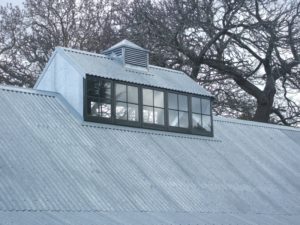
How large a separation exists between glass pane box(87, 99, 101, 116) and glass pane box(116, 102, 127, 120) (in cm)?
75

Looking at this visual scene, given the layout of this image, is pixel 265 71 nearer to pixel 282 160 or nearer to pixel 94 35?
pixel 94 35

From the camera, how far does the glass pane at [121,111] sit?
2189 centimetres

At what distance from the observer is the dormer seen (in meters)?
21.5

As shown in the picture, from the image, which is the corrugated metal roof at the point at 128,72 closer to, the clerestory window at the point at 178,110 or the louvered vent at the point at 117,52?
the clerestory window at the point at 178,110

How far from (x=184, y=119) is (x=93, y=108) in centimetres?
424

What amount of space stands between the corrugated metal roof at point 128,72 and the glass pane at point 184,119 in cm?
85

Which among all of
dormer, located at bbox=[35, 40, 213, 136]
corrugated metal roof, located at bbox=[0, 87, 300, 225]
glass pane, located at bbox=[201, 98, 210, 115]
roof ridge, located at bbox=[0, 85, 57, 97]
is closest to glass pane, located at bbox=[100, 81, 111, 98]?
dormer, located at bbox=[35, 40, 213, 136]

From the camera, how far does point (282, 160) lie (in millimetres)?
26703

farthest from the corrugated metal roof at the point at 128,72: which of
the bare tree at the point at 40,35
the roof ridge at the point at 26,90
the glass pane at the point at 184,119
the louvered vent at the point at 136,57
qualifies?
the bare tree at the point at 40,35

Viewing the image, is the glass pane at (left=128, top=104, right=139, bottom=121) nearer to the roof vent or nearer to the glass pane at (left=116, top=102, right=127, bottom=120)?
the glass pane at (left=116, top=102, right=127, bottom=120)

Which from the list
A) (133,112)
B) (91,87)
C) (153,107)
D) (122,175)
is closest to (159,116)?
(153,107)

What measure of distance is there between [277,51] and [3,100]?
21.4 m

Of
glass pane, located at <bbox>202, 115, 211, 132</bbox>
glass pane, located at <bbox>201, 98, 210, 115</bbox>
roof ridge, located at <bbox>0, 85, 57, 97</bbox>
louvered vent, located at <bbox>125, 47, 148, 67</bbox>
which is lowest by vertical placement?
glass pane, located at <bbox>202, 115, 211, 132</bbox>

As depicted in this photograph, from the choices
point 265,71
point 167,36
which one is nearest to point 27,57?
A: point 167,36
